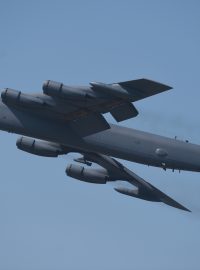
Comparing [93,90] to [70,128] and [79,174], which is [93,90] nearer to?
[70,128]

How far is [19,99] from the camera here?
43.9 m

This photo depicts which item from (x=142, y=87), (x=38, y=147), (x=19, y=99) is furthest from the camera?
(x=38, y=147)

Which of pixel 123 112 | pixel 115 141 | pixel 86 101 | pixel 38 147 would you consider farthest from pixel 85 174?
pixel 86 101

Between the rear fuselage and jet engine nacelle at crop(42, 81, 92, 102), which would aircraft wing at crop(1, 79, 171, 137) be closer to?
jet engine nacelle at crop(42, 81, 92, 102)

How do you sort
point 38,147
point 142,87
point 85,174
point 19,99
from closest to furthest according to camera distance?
1. point 142,87
2. point 19,99
3. point 38,147
4. point 85,174

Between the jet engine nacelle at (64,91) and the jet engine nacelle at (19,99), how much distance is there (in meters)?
2.24

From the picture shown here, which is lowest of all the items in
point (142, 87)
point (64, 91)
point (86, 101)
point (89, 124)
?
point (89, 124)

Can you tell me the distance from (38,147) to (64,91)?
29.0 feet

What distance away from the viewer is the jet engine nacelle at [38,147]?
4969 centimetres

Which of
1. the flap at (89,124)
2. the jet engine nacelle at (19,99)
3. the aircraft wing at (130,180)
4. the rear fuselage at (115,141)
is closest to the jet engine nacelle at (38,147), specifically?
the rear fuselage at (115,141)

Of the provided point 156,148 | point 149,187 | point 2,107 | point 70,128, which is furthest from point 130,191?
point 2,107

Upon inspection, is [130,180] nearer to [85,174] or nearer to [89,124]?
[85,174]

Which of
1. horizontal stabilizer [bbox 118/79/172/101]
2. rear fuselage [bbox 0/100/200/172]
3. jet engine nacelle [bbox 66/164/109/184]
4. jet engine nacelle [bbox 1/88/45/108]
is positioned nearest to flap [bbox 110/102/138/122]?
horizontal stabilizer [bbox 118/79/172/101]

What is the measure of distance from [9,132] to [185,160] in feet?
37.5
